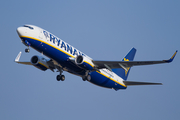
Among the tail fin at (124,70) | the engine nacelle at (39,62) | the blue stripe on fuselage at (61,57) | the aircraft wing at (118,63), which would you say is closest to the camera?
the blue stripe on fuselage at (61,57)

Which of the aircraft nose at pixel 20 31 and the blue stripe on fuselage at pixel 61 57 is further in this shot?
the blue stripe on fuselage at pixel 61 57

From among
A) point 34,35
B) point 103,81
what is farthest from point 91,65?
point 34,35

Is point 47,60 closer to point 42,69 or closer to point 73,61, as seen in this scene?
point 42,69

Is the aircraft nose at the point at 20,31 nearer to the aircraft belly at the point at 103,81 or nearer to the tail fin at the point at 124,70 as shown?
the aircraft belly at the point at 103,81

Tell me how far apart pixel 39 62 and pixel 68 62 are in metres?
5.18

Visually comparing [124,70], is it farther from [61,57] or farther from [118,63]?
[61,57]

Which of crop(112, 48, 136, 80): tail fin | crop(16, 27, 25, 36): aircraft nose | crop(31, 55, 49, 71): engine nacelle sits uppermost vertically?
crop(112, 48, 136, 80): tail fin

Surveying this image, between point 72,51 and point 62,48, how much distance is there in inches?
66.6

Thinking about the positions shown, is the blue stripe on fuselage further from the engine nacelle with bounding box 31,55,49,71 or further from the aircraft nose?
the engine nacelle with bounding box 31,55,49,71

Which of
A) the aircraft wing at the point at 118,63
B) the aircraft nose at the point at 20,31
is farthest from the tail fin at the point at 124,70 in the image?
the aircraft nose at the point at 20,31

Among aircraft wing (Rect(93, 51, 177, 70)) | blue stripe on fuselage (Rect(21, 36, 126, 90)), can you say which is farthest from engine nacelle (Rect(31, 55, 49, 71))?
aircraft wing (Rect(93, 51, 177, 70))

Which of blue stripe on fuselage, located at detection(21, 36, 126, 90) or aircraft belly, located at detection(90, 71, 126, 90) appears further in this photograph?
aircraft belly, located at detection(90, 71, 126, 90)

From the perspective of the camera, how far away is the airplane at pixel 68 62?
33.2 meters

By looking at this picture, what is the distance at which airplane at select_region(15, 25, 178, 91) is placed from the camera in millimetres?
33188
